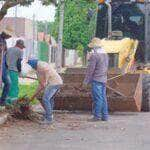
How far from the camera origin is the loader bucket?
15.8 meters

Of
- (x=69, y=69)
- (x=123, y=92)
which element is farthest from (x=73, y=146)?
(x=69, y=69)

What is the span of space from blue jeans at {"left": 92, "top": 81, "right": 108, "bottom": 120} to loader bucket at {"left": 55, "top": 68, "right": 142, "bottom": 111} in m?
0.94

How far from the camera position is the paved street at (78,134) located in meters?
10.9

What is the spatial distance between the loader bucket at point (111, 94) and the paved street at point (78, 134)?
0.47 m

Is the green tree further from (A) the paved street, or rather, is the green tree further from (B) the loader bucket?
(B) the loader bucket

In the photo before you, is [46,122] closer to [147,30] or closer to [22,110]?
[22,110]

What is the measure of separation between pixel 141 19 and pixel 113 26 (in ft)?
2.73

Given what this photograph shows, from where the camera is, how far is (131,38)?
18.9 m

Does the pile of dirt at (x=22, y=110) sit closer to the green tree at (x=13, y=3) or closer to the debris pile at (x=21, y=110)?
the debris pile at (x=21, y=110)

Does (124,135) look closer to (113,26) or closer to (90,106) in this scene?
(90,106)

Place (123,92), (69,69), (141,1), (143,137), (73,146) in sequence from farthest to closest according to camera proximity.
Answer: (141,1) < (69,69) < (123,92) < (143,137) < (73,146)

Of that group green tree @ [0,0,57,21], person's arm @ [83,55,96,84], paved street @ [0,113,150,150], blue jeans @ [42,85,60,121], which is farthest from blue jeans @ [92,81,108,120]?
green tree @ [0,0,57,21]

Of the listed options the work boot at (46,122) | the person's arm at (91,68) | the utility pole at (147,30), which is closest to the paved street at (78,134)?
the work boot at (46,122)

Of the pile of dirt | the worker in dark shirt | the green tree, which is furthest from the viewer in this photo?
the worker in dark shirt
